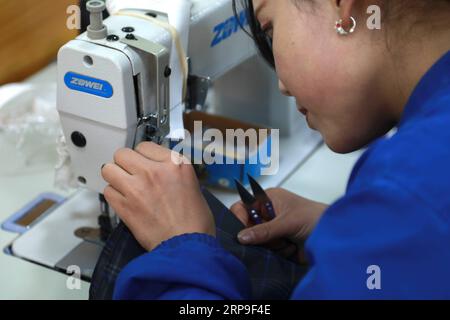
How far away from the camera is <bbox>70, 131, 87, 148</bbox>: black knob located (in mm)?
1102

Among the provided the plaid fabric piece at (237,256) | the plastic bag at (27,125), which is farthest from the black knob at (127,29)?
the plastic bag at (27,125)

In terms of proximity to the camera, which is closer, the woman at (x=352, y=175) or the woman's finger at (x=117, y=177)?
the woman at (x=352, y=175)

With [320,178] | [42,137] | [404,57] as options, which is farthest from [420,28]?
[42,137]

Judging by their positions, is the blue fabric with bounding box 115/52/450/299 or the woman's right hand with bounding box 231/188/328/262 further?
the woman's right hand with bounding box 231/188/328/262

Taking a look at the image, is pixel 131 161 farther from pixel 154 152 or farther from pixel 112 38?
pixel 112 38

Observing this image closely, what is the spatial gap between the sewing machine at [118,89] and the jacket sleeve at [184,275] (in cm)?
26

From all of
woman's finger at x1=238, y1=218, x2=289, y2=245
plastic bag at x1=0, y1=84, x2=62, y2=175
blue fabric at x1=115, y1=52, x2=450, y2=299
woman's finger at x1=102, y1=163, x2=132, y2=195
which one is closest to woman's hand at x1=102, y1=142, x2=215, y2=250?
woman's finger at x1=102, y1=163, x2=132, y2=195

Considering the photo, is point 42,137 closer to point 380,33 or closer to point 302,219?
point 302,219

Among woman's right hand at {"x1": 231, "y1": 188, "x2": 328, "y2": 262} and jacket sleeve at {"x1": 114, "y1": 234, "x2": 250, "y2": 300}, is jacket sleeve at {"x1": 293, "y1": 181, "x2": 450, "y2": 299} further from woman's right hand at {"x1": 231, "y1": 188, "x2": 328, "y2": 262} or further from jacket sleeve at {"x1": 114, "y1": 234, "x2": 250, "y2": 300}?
woman's right hand at {"x1": 231, "y1": 188, "x2": 328, "y2": 262}

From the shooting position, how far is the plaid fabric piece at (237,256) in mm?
1003

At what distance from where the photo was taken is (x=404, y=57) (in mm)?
812

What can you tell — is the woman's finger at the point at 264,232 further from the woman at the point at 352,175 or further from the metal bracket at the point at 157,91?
the metal bracket at the point at 157,91

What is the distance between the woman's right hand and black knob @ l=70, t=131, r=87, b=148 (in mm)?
293

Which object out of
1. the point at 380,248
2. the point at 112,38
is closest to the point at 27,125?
the point at 112,38
